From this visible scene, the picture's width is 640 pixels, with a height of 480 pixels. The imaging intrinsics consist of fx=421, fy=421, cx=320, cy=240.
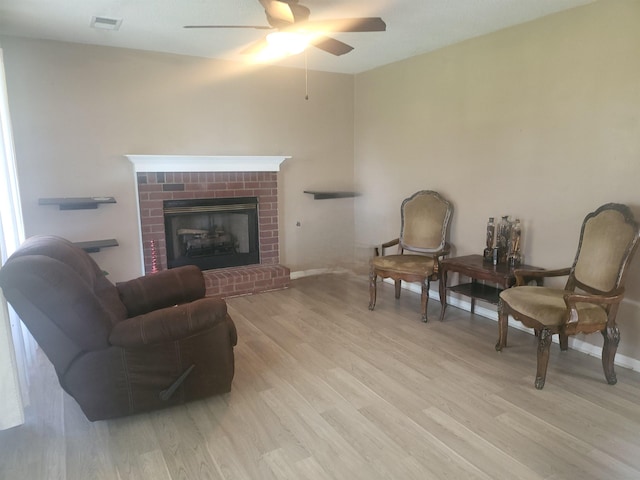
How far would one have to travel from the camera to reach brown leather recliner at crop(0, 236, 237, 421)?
76.9 inches

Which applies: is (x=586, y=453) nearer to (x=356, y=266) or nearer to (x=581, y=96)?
(x=581, y=96)

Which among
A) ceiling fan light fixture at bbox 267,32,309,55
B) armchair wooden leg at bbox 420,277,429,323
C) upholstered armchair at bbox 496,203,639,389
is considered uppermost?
ceiling fan light fixture at bbox 267,32,309,55

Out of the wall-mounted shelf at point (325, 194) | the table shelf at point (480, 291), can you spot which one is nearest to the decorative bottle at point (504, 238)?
the table shelf at point (480, 291)

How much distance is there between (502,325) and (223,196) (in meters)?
3.02

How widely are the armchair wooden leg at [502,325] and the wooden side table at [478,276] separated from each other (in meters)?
0.23

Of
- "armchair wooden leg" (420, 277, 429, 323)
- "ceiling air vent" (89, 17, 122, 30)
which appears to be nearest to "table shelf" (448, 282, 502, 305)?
"armchair wooden leg" (420, 277, 429, 323)

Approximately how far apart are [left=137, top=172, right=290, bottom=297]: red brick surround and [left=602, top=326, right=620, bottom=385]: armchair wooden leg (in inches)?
119

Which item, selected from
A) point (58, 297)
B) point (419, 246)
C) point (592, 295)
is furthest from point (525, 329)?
point (58, 297)

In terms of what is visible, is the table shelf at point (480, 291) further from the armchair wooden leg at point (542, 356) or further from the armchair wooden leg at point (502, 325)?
the armchair wooden leg at point (542, 356)

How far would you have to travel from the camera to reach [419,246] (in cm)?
421

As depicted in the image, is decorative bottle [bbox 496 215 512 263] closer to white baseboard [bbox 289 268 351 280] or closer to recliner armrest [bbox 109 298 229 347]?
white baseboard [bbox 289 268 351 280]

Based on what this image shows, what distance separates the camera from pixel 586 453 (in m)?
2.01

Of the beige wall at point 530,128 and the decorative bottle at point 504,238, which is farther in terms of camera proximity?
the decorative bottle at point 504,238

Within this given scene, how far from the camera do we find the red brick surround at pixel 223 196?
4184 millimetres
